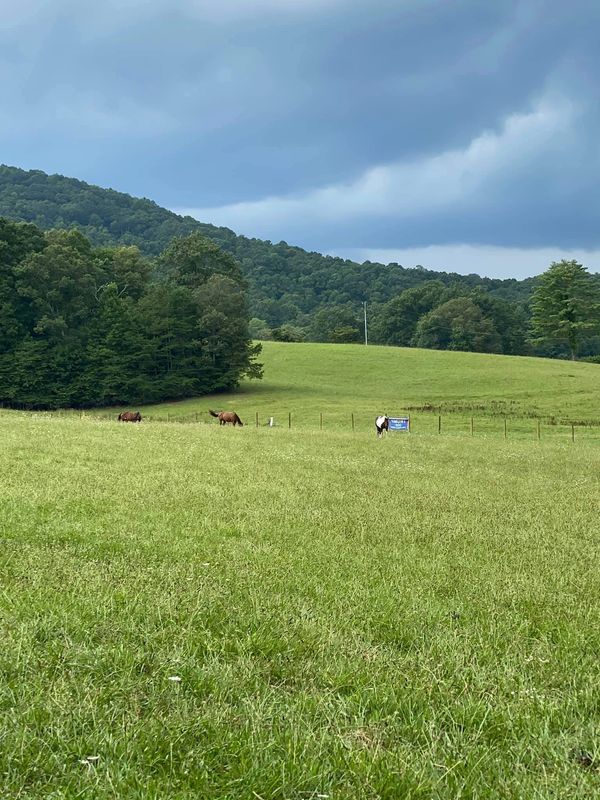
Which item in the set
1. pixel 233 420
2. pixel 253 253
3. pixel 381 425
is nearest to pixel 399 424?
pixel 381 425

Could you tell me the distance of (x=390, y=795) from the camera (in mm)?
3074

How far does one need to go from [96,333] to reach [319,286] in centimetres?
10800

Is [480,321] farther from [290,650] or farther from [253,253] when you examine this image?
[290,650]

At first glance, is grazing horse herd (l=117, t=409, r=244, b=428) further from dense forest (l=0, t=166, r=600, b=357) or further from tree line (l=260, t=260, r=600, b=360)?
dense forest (l=0, t=166, r=600, b=357)

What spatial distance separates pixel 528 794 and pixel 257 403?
57818 mm

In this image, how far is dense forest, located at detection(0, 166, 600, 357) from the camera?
120m

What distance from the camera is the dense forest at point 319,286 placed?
120 m

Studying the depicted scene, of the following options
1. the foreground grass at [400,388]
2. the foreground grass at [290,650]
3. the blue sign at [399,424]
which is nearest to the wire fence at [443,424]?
the foreground grass at [400,388]

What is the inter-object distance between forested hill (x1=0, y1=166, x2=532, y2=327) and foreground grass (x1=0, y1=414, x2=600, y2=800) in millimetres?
141431

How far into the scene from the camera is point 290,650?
482 centimetres

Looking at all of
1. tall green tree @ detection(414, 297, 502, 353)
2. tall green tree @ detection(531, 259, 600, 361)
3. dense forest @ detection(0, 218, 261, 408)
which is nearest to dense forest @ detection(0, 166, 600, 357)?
tall green tree @ detection(414, 297, 502, 353)

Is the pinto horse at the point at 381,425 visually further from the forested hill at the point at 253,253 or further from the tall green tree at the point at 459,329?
the forested hill at the point at 253,253

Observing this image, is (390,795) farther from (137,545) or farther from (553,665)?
(137,545)

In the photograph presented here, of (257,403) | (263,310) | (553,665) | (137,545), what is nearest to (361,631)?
(553,665)
